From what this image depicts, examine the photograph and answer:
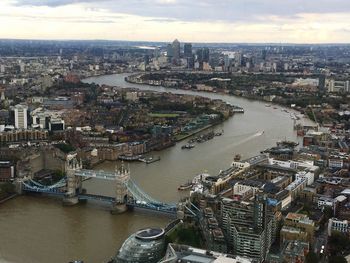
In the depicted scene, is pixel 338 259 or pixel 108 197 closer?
pixel 338 259

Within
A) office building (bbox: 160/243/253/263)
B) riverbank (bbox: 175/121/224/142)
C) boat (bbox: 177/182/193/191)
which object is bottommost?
riverbank (bbox: 175/121/224/142)

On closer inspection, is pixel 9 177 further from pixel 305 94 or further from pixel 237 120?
pixel 305 94

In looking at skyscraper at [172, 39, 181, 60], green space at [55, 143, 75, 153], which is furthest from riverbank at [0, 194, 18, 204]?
skyscraper at [172, 39, 181, 60]

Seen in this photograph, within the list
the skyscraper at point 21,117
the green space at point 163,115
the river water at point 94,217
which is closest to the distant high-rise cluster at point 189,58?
the green space at point 163,115

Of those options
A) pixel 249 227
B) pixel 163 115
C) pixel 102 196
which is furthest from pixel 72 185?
pixel 163 115

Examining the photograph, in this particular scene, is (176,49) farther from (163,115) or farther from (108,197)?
(108,197)

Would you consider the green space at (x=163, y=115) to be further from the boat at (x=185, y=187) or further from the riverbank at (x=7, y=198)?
the riverbank at (x=7, y=198)

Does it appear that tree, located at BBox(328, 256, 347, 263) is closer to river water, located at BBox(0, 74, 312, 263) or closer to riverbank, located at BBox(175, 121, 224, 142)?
river water, located at BBox(0, 74, 312, 263)
